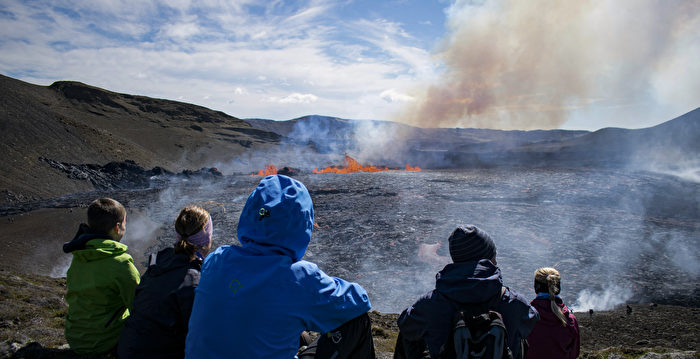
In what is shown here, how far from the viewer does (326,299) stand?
5.90 ft

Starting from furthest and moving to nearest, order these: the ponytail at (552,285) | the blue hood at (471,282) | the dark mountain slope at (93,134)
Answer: the dark mountain slope at (93,134)
the ponytail at (552,285)
the blue hood at (471,282)

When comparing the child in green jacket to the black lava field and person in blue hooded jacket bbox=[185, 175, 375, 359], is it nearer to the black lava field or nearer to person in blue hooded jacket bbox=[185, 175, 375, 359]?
person in blue hooded jacket bbox=[185, 175, 375, 359]

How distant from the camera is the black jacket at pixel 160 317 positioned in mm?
2178

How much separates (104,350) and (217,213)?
1361cm

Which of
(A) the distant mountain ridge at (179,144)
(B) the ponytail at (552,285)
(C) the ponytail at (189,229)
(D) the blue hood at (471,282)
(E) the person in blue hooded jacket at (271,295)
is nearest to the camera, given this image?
(E) the person in blue hooded jacket at (271,295)

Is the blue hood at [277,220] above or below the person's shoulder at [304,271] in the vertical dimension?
above

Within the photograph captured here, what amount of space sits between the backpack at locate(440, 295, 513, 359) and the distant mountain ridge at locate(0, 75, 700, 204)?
23157mm

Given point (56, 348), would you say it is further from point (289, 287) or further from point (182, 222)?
point (289, 287)

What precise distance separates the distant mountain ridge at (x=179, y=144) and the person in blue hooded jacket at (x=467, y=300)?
22899 millimetres

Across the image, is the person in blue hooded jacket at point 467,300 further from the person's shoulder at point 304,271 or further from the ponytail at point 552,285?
the ponytail at point 552,285

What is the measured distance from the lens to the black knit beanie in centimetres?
218

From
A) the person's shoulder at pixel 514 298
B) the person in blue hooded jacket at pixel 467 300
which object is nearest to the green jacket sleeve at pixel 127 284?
the person in blue hooded jacket at pixel 467 300

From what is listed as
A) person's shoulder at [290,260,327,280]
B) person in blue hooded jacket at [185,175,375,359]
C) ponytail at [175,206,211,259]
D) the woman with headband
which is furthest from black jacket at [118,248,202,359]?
person's shoulder at [290,260,327,280]

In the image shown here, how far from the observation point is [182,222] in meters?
2.41
